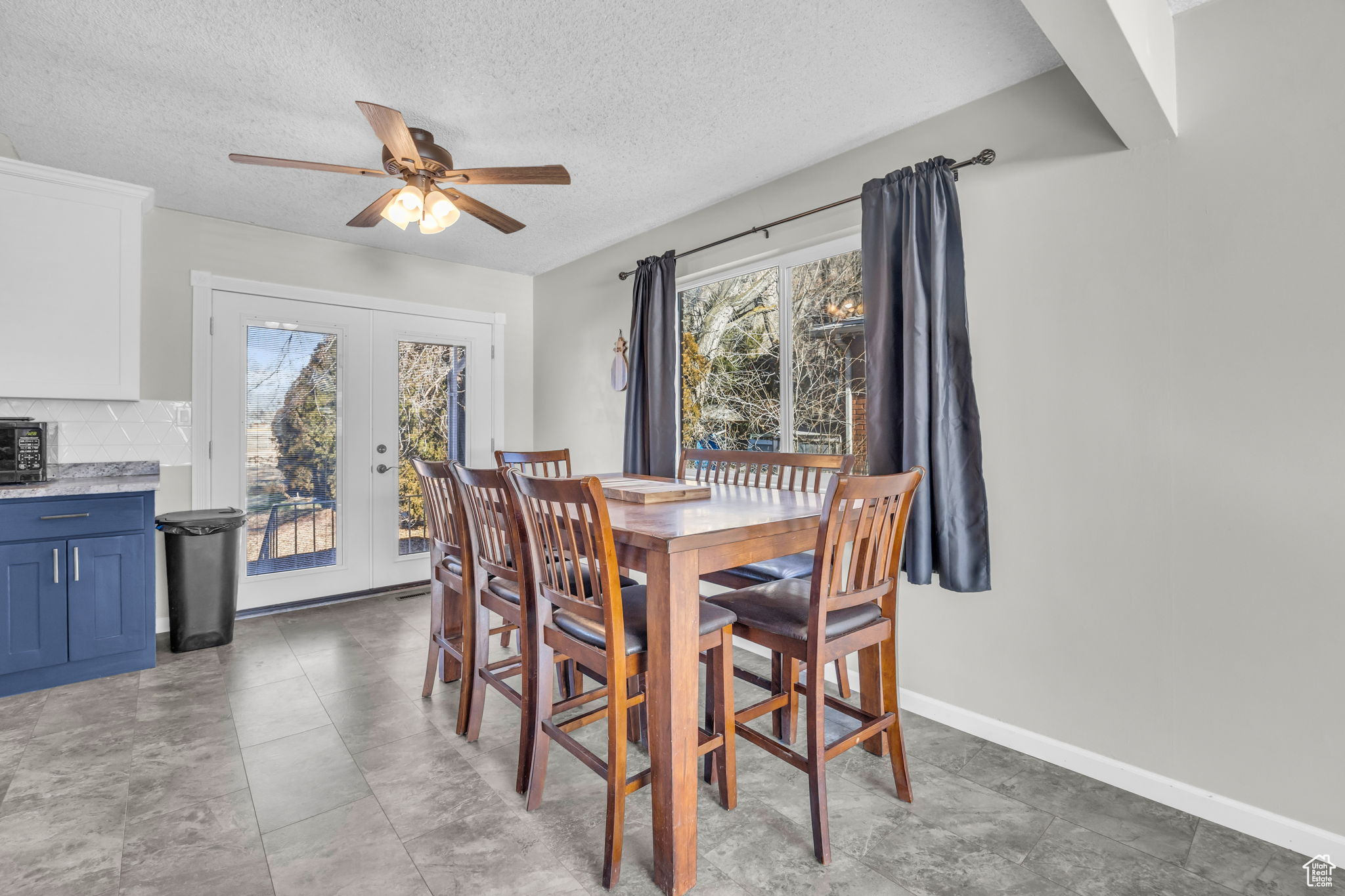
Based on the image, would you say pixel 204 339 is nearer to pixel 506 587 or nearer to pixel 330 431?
pixel 330 431

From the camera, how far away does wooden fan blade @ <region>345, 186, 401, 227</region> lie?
251 centimetres

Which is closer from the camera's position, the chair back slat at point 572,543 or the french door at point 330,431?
the chair back slat at point 572,543

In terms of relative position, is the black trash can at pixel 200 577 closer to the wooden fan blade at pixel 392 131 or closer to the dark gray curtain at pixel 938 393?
the wooden fan blade at pixel 392 131

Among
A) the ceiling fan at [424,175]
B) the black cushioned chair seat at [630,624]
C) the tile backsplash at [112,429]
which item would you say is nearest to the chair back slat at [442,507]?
the black cushioned chair seat at [630,624]

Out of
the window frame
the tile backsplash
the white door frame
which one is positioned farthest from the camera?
the white door frame

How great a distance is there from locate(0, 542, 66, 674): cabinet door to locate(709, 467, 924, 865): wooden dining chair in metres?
3.07

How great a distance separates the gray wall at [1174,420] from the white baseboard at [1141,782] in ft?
0.10

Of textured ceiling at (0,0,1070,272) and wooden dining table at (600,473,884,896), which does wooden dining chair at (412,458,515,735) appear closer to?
wooden dining table at (600,473,884,896)

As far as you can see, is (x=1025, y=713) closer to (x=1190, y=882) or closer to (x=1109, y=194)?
(x=1190, y=882)

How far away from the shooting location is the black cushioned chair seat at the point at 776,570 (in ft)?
7.86

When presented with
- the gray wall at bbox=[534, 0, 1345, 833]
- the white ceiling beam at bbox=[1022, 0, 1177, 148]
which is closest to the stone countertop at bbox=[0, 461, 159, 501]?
the gray wall at bbox=[534, 0, 1345, 833]

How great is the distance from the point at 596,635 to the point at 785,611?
1.87 ft

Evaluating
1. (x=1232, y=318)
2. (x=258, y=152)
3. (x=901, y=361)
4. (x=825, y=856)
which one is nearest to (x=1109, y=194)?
(x=1232, y=318)

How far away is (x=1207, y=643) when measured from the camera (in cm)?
191
